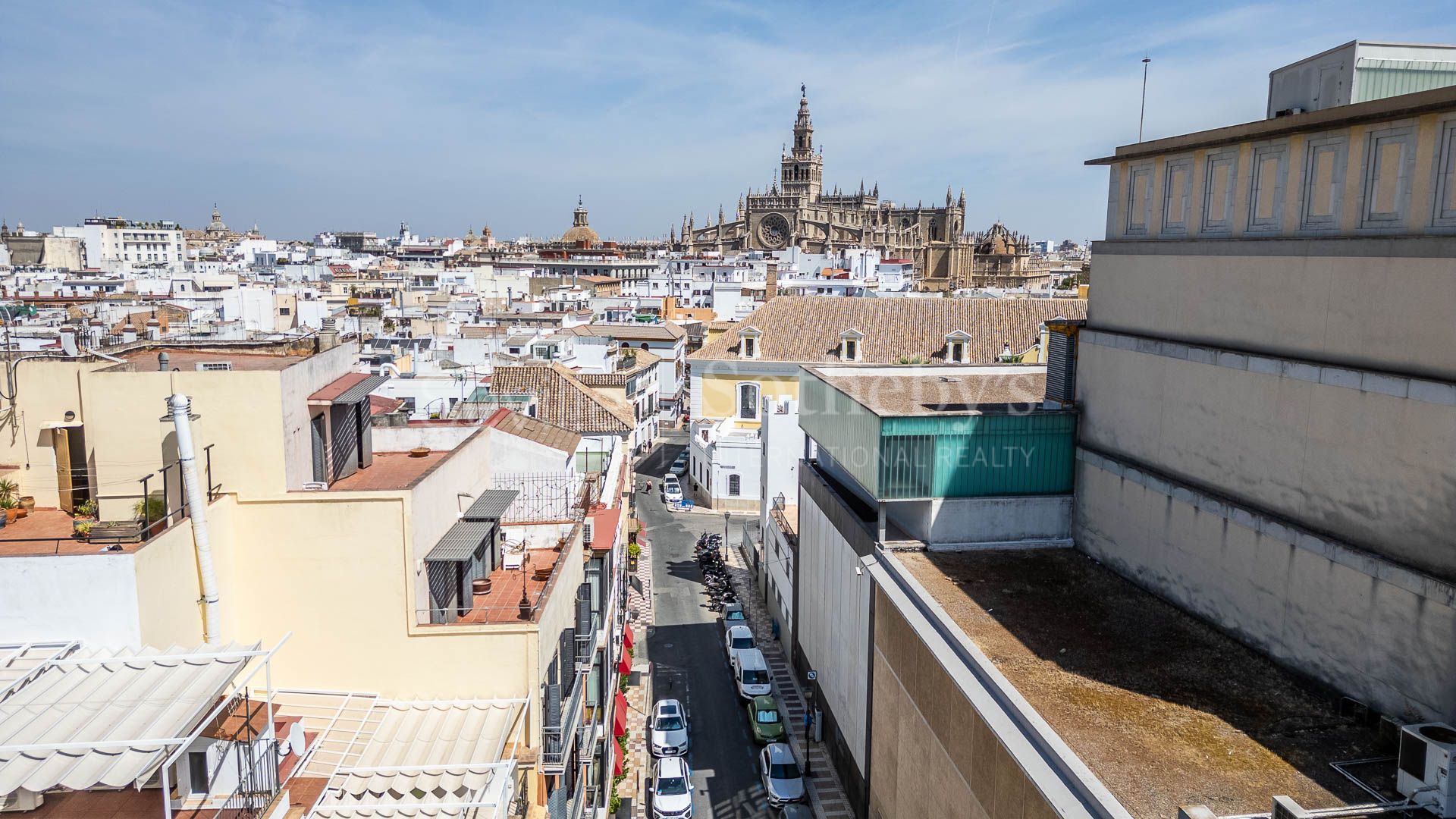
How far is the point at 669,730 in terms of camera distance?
21266 millimetres

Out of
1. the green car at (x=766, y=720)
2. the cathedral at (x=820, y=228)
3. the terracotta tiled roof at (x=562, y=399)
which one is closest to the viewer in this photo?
the green car at (x=766, y=720)

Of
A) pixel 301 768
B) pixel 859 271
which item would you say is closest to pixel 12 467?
pixel 301 768

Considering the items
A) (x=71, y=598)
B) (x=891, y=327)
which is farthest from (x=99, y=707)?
Answer: (x=891, y=327)

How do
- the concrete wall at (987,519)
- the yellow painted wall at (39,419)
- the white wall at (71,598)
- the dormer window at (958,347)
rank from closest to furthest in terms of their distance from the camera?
the white wall at (71,598) → the yellow painted wall at (39,419) → the concrete wall at (987,519) → the dormer window at (958,347)

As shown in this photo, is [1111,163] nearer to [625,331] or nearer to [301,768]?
[301,768]

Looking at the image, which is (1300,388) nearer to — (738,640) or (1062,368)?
(1062,368)

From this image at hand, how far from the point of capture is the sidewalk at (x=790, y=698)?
19.0 m

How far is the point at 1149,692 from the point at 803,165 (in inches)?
4787

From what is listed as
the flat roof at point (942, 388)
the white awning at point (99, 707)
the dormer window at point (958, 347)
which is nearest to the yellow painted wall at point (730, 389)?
the dormer window at point (958, 347)

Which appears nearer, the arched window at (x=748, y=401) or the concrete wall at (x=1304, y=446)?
the concrete wall at (x=1304, y=446)

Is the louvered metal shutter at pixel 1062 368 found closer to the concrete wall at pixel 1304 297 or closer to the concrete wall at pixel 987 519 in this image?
the concrete wall at pixel 1304 297

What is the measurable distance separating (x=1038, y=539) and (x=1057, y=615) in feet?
10.9

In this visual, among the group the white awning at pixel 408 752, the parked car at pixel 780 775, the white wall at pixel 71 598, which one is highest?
the white wall at pixel 71 598

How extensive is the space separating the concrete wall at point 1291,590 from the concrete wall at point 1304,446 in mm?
298
